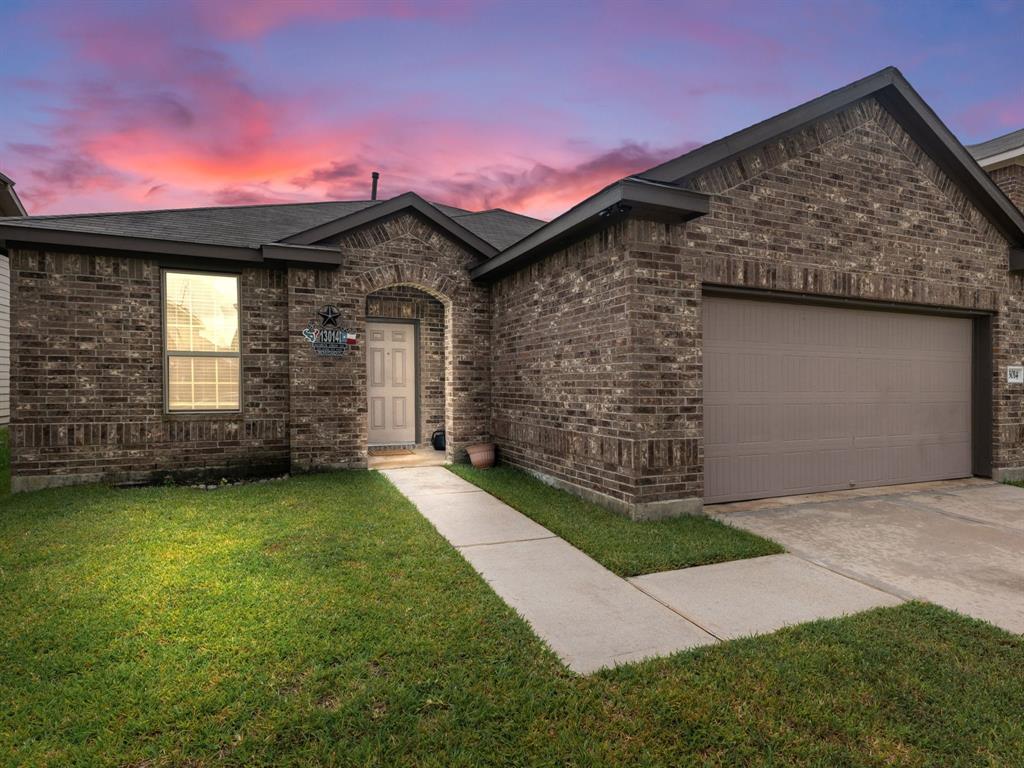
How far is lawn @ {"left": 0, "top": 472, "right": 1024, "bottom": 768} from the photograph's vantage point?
6.80ft

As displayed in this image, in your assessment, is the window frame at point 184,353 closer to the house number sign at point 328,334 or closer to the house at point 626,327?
the house at point 626,327

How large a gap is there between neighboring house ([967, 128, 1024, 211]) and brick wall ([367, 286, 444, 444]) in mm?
11455

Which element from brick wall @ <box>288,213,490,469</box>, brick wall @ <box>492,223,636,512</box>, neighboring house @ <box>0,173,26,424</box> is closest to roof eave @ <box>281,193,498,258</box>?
brick wall @ <box>288,213,490,469</box>

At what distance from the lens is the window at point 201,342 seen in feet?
24.9

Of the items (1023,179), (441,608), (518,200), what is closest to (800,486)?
(441,608)

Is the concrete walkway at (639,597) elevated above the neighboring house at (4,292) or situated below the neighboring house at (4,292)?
below

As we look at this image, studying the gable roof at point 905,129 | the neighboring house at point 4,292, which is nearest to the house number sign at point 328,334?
the gable roof at point 905,129

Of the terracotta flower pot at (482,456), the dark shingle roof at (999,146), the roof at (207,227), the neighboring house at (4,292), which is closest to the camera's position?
the roof at (207,227)

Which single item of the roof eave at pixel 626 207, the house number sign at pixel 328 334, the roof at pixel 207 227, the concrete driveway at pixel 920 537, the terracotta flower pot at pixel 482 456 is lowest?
the concrete driveway at pixel 920 537

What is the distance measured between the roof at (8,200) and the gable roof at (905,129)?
1506 cm

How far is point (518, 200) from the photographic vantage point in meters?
18.9

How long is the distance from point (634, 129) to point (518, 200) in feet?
29.2

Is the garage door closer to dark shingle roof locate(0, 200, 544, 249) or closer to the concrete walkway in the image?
the concrete walkway

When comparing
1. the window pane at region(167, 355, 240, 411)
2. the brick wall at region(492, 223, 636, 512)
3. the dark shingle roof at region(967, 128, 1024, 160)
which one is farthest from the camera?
the dark shingle roof at region(967, 128, 1024, 160)
